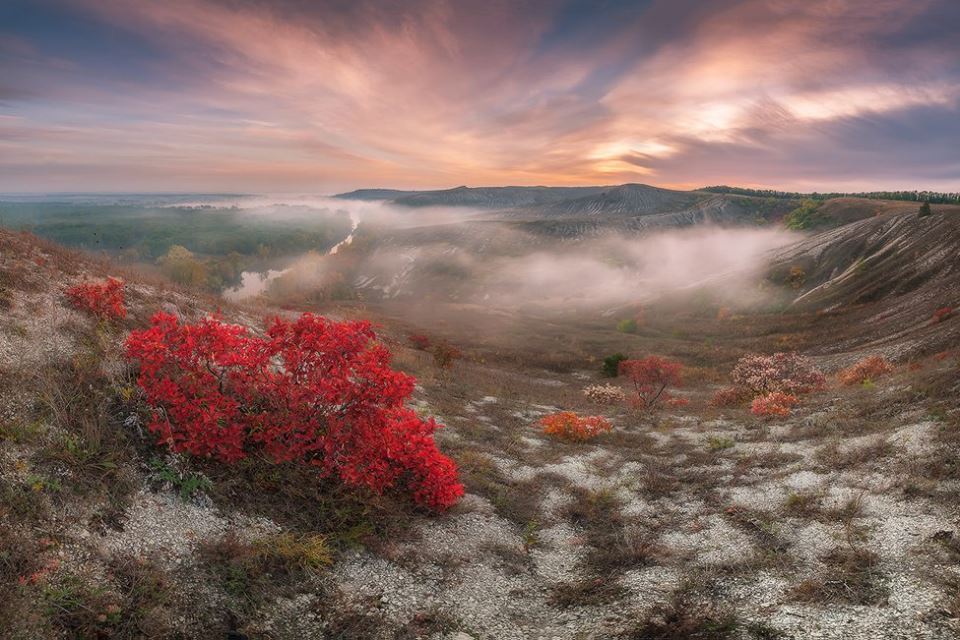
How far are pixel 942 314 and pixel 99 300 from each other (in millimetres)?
58480

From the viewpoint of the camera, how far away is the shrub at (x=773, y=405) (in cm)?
2177

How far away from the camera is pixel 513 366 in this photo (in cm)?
4875

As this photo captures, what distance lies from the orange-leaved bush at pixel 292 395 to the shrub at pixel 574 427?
1007cm

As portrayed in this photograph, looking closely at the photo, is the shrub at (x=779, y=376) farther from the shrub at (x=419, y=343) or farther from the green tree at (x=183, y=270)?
the green tree at (x=183, y=270)

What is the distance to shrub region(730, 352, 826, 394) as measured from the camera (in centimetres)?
2666

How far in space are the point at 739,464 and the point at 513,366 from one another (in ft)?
109

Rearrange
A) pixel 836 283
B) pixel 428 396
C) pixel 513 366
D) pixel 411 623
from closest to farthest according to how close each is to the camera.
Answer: pixel 411 623, pixel 428 396, pixel 513 366, pixel 836 283

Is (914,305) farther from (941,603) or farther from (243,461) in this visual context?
(243,461)

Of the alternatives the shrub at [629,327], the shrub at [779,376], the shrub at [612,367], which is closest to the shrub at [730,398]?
the shrub at [779,376]

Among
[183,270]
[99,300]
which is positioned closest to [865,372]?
[99,300]

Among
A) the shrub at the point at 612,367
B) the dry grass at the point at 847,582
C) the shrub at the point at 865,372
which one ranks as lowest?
the shrub at the point at 612,367

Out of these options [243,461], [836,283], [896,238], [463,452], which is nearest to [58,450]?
[243,461]

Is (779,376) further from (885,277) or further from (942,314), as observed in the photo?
(885,277)

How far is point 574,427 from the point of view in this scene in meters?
20.9
